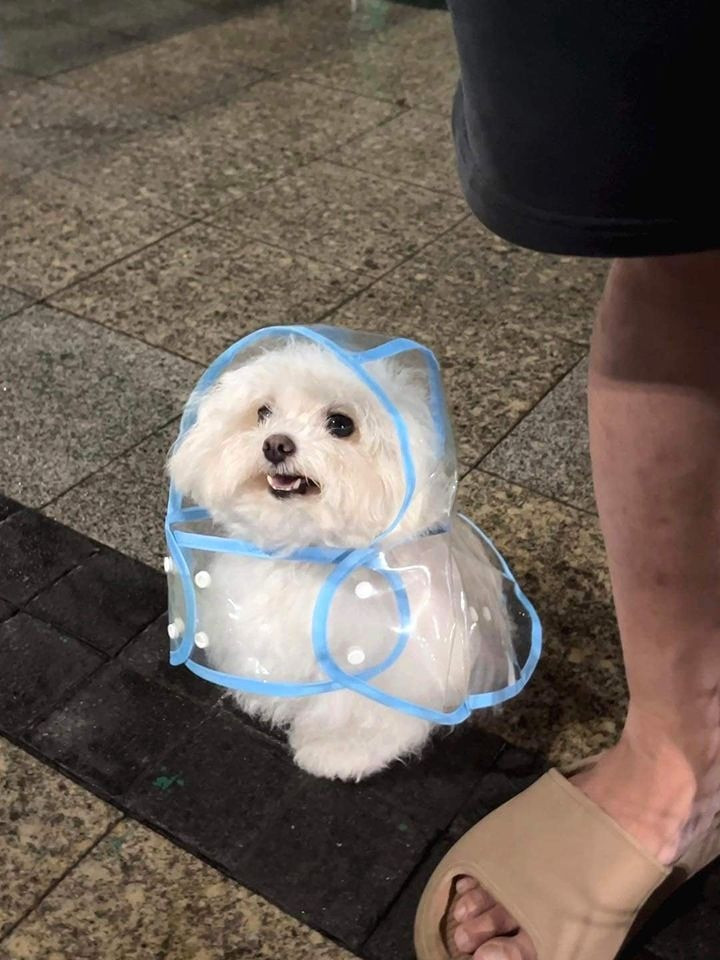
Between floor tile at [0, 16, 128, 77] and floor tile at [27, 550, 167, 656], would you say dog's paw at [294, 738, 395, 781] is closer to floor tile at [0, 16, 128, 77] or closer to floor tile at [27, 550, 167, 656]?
floor tile at [27, 550, 167, 656]

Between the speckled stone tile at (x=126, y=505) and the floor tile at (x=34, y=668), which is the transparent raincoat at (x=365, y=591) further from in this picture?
the speckled stone tile at (x=126, y=505)

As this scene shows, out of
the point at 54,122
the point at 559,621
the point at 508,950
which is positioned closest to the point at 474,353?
the point at 559,621

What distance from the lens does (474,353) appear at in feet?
7.07

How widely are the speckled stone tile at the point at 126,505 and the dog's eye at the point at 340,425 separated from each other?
595 mm

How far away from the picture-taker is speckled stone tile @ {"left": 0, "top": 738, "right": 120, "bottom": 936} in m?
1.17

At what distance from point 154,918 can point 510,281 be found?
168 cm

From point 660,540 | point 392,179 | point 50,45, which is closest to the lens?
point 660,540

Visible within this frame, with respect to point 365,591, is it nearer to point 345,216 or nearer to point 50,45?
point 345,216

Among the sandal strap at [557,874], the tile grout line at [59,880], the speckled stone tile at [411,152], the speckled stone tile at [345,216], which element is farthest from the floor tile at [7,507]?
the speckled stone tile at [411,152]

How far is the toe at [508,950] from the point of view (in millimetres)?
1054

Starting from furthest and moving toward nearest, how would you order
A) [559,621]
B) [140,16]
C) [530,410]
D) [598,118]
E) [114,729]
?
[140,16] → [530,410] → [559,621] → [114,729] → [598,118]

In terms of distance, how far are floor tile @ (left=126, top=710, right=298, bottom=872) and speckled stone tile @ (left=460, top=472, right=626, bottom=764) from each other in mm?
288

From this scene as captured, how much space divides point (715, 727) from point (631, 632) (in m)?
0.14

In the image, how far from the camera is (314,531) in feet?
3.75
